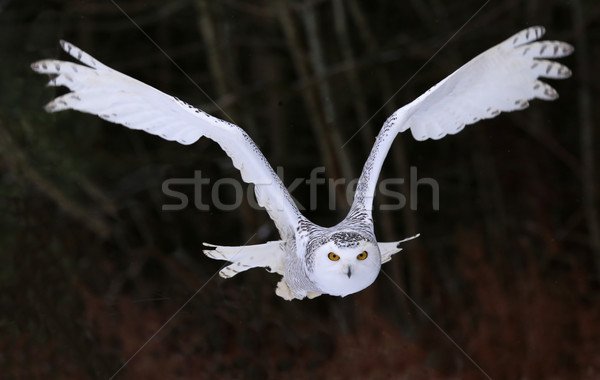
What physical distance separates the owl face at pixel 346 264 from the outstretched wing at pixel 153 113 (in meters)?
0.27

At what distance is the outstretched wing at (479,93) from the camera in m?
2.37

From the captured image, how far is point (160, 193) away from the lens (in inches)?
178

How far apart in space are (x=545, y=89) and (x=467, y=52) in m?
2.20

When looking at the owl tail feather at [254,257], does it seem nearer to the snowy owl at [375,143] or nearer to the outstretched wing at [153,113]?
the snowy owl at [375,143]

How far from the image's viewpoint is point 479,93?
2.61 m

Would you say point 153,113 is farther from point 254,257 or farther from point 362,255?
point 362,255

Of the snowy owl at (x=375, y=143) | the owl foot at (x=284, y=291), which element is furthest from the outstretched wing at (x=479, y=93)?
the owl foot at (x=284, y=291)

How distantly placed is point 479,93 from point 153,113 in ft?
3.98

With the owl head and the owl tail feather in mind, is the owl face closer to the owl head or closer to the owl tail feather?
the owl head

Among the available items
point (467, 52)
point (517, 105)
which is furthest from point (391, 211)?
point (517, 105)

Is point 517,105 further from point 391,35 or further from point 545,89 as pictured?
point 391,35

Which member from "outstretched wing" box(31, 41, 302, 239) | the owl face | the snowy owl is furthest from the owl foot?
the owl face

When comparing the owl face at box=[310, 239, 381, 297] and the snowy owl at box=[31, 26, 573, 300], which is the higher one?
the snowy owl at box=[31, 26, 573, 300]

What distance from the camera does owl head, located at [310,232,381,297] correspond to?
2.05m
